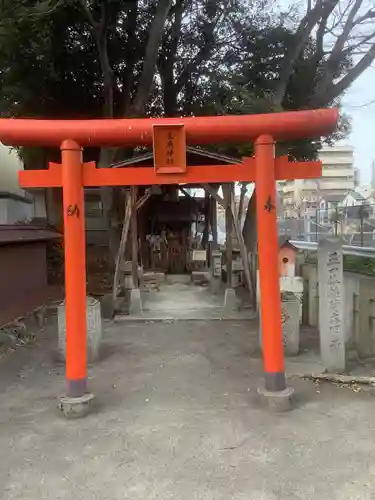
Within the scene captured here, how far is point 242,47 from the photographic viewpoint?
13461 mm

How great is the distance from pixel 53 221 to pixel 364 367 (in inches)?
485

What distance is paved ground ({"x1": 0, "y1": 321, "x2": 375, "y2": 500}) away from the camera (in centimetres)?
356

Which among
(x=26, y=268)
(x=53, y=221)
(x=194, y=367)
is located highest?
(x=53, y=221)

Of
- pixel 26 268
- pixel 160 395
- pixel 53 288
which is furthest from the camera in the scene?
pixel 53 288

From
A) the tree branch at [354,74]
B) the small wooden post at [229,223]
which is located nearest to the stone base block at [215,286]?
the small wooden post at [229,223]

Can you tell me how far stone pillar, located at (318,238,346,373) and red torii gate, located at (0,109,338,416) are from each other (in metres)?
1.10

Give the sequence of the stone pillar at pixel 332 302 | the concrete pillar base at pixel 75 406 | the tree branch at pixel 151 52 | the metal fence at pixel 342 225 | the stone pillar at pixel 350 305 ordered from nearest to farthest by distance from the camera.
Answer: the concrete pillar base at pixel 75 406
the stone pillar at pixel 332 302
the stone pillar at pixel 350 305
the tree branch at pixel 151 52
the metal fence at pixel 342 225

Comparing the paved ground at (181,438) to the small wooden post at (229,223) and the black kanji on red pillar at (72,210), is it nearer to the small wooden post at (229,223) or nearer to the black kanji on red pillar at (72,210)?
the black kanji on red pillar at (72,210)

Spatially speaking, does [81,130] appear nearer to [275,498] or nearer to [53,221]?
[275,498]

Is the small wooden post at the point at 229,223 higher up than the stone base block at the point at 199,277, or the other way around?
the small wooden post at the point at 229,223

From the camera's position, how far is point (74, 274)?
5203 mm

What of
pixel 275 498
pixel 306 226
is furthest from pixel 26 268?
pixel 306 226

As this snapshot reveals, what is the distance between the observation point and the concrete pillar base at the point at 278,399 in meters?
5.02

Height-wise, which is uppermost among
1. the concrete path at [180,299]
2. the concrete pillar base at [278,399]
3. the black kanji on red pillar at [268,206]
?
the black kanji on red pillar at [268,206]
